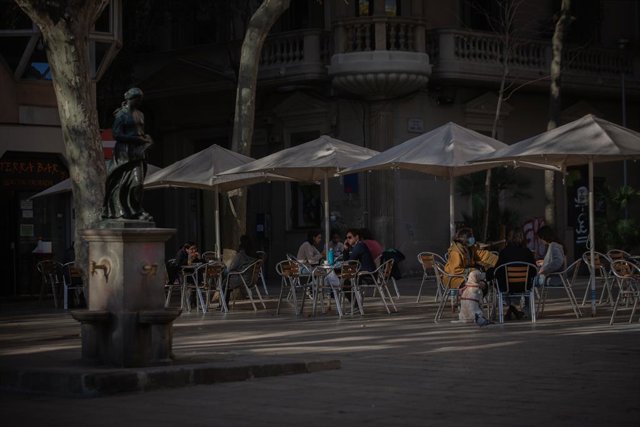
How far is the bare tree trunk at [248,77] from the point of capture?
2328 cm

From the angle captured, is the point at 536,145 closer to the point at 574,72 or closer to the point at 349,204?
the point at 349,204

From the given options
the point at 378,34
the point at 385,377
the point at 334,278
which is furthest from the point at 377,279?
the point at 378,34

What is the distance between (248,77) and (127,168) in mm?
11673

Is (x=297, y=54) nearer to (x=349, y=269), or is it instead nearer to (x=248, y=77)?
(x=248, y=77)

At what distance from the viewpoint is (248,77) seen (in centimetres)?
2359

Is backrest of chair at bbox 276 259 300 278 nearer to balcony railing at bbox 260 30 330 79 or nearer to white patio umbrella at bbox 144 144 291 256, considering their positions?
white patio umbrella at bbox 144 144 291 256

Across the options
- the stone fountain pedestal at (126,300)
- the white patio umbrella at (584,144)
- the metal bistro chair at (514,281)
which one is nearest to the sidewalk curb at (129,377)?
the stone fountain pedestal at (126,300)

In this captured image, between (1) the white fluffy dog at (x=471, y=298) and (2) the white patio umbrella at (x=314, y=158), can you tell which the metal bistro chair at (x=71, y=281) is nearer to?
(2) the white patio umbrella at (x=314, y=158)

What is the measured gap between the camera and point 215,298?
22.4 metres

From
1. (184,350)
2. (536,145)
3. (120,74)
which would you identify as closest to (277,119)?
(120,74)

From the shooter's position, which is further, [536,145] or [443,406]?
[536,145]

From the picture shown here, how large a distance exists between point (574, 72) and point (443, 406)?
24918 mm

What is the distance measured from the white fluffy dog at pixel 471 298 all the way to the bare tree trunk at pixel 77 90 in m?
4.99

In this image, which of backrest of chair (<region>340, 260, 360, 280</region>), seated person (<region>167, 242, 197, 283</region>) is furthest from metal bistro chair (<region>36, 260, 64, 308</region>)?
backrest of chair (<region>340, 260, 360, 280</region>)
